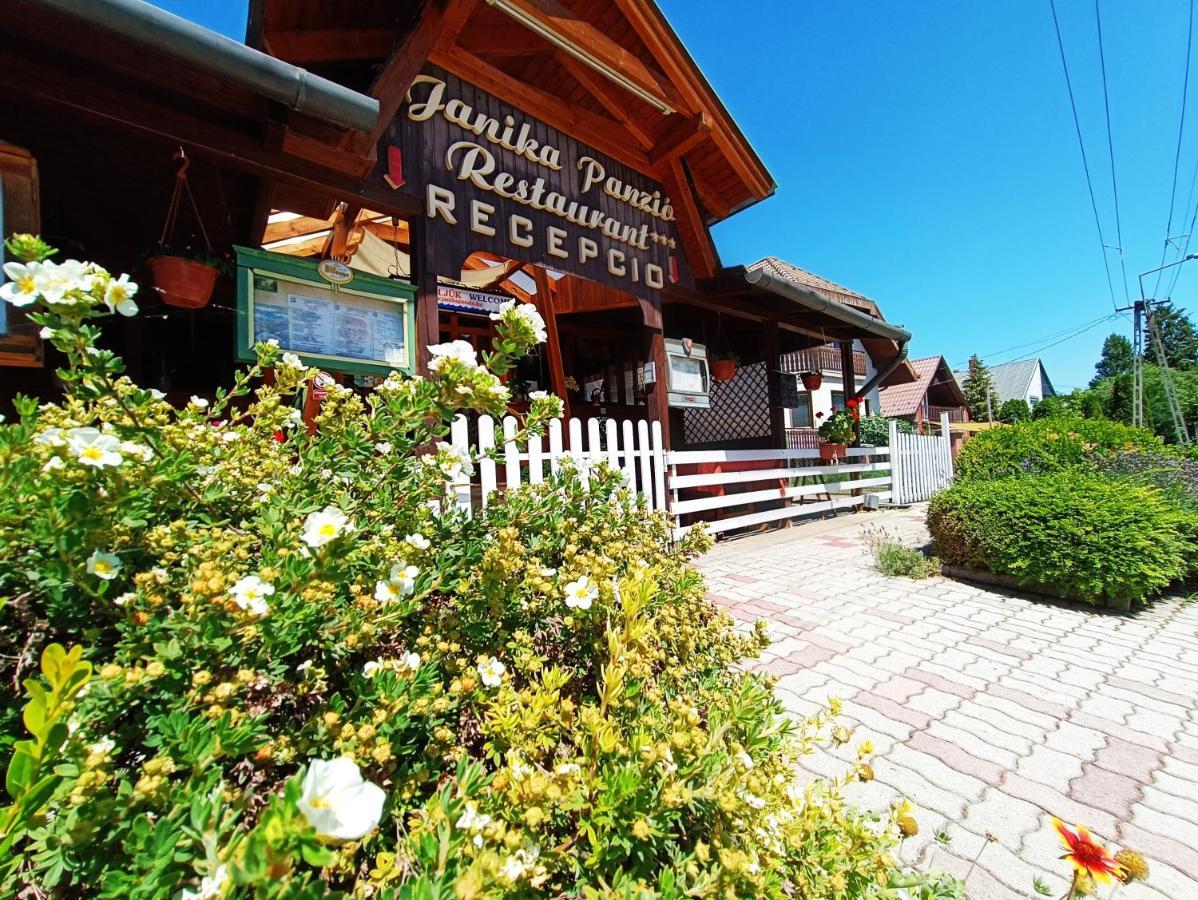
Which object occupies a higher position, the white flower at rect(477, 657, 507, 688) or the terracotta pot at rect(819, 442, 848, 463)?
the terracotta pot at rect(819, 442, 848, 463)

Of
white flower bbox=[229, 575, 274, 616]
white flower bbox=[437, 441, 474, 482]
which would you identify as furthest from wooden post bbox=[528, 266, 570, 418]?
white flower bbox=[229, 575, 274, 616]

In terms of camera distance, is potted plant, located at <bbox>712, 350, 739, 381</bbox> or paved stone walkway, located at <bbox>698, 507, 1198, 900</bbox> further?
potted plant, located at <bbox>712, 350, 739, 381</bbox>

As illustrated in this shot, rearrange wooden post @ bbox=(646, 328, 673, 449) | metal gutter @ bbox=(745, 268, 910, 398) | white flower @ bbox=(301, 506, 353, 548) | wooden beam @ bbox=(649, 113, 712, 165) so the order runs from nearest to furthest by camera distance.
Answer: white flower @ bbox=(301, 506, 353, 548) < wooden beam @ bbox=(649, 113, 712, 165) < wooden post @ bbox=(646, 328, 673, 449) < metal gutter @ bbox=(745, 268, 910, 398)

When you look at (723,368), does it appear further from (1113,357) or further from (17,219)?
(1113,357)

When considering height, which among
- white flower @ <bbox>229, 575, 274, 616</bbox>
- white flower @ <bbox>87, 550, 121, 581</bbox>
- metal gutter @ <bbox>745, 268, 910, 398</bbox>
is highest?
metal gutter @ <bbox>745, 268, 910, 398</bbox>

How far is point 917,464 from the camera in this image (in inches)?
389

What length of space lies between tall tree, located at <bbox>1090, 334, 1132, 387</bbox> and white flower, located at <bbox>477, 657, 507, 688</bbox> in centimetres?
8873

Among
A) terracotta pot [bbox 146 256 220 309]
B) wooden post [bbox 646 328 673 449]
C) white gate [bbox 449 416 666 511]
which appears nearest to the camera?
terracotta pot [bbox 146 256 220 309]

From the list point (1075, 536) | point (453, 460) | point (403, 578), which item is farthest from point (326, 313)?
point (1075, 536)

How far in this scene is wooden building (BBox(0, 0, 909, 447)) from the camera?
252 centimetres

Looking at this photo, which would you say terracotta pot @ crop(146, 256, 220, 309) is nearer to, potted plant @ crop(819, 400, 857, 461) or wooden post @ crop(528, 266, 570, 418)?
wooden post @ crop(528, 266, 570, 418)

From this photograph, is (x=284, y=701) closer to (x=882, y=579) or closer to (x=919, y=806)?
(x=919, y=806)

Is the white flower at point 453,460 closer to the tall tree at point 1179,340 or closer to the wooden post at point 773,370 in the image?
the wooden post at point 773,370

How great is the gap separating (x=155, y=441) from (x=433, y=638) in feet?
2.39
